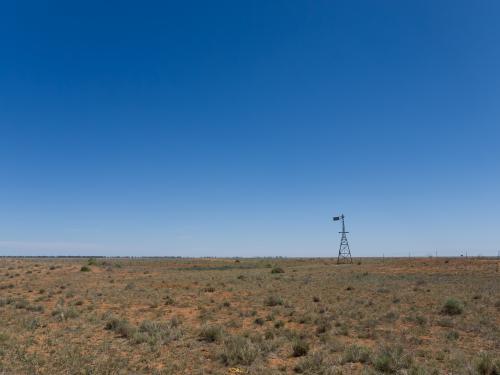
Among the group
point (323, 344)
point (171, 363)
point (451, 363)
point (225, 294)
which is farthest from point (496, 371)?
point (225, 294)

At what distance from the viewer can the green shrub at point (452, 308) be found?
17500 millimetres

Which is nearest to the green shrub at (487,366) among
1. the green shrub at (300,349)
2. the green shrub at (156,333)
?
the green shrub at (300,349)

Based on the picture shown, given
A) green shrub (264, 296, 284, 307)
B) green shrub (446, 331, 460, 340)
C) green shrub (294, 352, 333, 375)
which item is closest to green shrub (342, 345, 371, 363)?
green shrub (294, 352, 333, 375)

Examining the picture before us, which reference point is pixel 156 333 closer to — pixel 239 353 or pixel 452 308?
pixel 239 353

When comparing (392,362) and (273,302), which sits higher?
(392,362)

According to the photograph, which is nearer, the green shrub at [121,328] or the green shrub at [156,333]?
the green shrub at [156,333]

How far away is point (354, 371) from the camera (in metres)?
10.1

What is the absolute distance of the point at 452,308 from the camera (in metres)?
17.7

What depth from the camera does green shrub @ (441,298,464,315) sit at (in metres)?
17.5

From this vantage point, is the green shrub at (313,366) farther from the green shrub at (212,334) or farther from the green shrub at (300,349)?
the green shrub at (212,334)

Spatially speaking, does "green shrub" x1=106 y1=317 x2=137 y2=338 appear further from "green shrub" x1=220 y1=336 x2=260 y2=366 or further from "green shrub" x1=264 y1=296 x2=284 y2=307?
"green shrub" x1=264 y1=296 x2=284 y2=307

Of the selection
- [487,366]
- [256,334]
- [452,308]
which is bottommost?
[256,334]

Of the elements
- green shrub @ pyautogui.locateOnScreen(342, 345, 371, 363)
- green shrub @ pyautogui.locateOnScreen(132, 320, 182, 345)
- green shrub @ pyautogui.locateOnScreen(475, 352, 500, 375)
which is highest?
green shrub @ pyautogui.locateOnScreen(475, 352, 500, 375)

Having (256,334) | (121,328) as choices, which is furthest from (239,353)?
(121,328)
